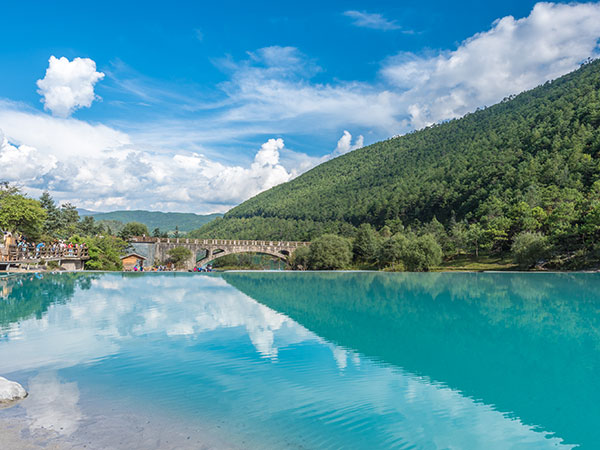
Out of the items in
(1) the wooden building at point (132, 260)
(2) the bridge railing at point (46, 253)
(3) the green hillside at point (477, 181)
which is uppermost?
(3) the green hillside at point (477, 181)

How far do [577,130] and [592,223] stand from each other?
52188 millimetres

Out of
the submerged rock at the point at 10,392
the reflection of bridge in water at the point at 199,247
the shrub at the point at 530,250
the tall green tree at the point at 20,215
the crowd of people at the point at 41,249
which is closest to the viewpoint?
the submerged rock at the point at 10,392

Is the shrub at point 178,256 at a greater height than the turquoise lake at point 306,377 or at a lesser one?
greater

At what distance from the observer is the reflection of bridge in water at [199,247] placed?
67.0 m

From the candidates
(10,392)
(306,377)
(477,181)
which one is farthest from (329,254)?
(10,392)

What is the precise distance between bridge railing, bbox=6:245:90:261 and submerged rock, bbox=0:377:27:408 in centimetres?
→ 3626

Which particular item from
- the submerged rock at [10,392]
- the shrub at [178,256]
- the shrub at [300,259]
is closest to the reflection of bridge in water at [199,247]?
the shrub at [178,256]

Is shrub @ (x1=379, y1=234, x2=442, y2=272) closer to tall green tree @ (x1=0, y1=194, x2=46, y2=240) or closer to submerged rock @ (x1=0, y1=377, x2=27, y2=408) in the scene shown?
tall green tree @ (x1=0, y1=194, x2=46, y2=240)

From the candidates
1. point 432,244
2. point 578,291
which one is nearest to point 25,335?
point 578,291

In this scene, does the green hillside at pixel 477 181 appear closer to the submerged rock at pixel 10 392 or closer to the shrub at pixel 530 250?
the shrub at pixel 530 250

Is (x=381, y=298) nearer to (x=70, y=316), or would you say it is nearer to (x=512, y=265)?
(x=70, y=316)

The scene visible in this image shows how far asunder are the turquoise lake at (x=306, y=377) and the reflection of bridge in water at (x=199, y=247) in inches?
1980

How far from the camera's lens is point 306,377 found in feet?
29.1

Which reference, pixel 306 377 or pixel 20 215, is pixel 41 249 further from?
pixel 306 377
